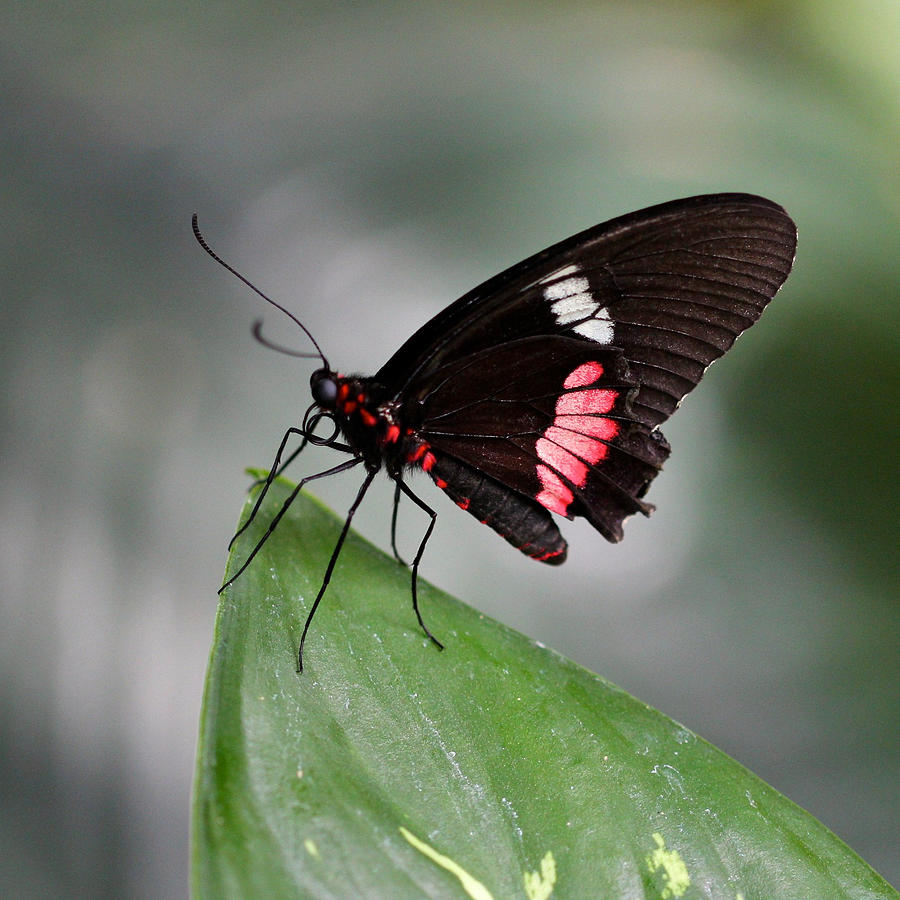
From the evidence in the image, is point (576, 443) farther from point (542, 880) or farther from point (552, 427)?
point (542, 880)

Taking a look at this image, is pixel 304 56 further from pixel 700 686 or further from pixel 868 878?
pixel 868 878

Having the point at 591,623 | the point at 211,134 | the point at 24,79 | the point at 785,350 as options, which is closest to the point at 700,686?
the point at 591,623

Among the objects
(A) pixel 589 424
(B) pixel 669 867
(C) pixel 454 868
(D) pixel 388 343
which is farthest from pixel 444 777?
(D) pixel 388 343

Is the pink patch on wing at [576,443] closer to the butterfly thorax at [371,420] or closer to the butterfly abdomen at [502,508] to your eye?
the butterfly abdomen at [502,508]

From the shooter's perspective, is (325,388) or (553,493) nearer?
(325,388)

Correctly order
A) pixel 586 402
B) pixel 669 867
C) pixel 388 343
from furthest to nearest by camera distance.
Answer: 1. pixel 388 343
2. pixel 586 402
3. pixel 669 867
